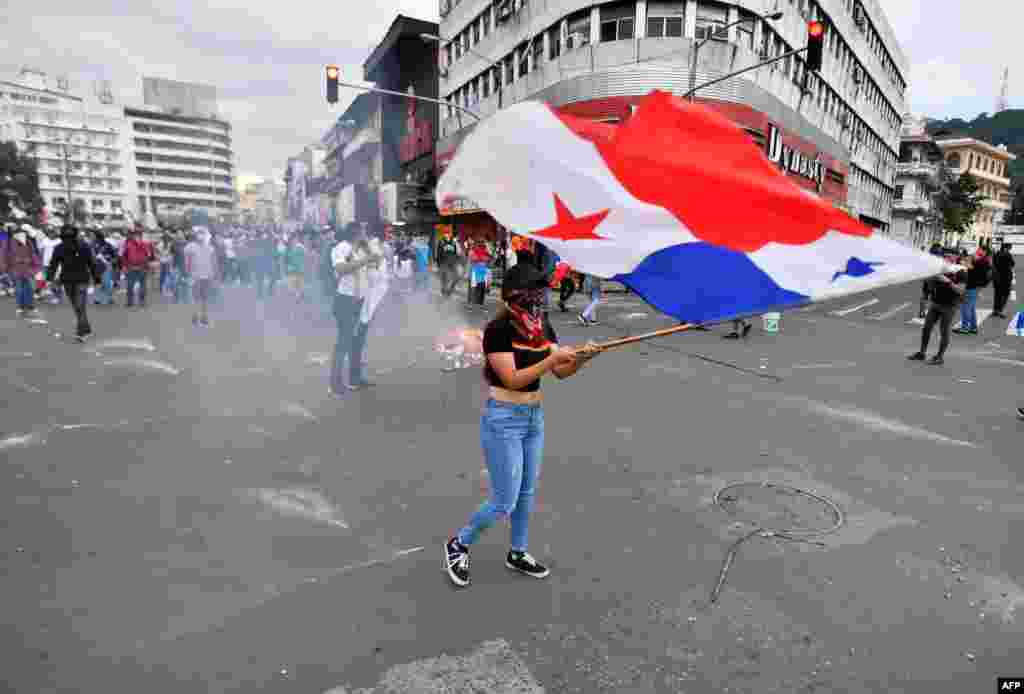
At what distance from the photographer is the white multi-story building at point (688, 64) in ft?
80.0

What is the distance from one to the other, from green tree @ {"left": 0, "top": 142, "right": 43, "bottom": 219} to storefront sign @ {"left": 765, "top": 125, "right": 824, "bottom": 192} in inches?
2358

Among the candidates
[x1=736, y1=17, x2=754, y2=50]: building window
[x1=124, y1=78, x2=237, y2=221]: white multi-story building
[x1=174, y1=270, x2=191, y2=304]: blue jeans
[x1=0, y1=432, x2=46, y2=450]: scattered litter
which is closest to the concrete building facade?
[x1=736, y1=17, x2=754, y2=50]: building window

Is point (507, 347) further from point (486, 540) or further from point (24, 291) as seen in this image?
point (24, 291)

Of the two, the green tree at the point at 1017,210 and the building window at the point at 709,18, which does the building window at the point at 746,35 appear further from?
the green tree at the point at 1017,210

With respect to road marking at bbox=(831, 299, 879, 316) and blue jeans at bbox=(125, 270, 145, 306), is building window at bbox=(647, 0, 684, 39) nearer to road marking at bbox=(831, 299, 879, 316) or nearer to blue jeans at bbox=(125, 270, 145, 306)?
road marking at bbox=(831, 299, 879, 316)

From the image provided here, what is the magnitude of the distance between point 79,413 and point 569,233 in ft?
18.9

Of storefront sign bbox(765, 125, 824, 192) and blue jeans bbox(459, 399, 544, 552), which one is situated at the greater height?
storefront sign bbox(765, 125, 824, 192)

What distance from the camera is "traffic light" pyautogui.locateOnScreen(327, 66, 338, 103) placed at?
1673cm

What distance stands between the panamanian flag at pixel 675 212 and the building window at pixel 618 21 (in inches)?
966

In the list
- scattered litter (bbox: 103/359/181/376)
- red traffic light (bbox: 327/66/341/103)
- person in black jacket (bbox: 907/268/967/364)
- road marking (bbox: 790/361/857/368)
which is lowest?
road marking (bbox: 790/361/857/368)

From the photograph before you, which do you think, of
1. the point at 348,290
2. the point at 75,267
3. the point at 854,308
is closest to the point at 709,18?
the point at 854,308

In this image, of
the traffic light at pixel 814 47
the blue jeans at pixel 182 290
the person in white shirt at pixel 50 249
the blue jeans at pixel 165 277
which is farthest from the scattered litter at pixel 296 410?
the traffic light at pixel 814 47

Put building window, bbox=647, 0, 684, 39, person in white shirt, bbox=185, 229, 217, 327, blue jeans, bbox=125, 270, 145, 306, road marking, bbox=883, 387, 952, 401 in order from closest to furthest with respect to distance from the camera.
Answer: road marking, bbox=883, 387, 952, 401, person in white shirt, bbox=185, 229, 217, 327, blue jeans, bbox=125, 270, 145, 306, building window, bbox=647, 0, 684, 39

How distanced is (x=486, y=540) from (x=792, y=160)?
32.5m
